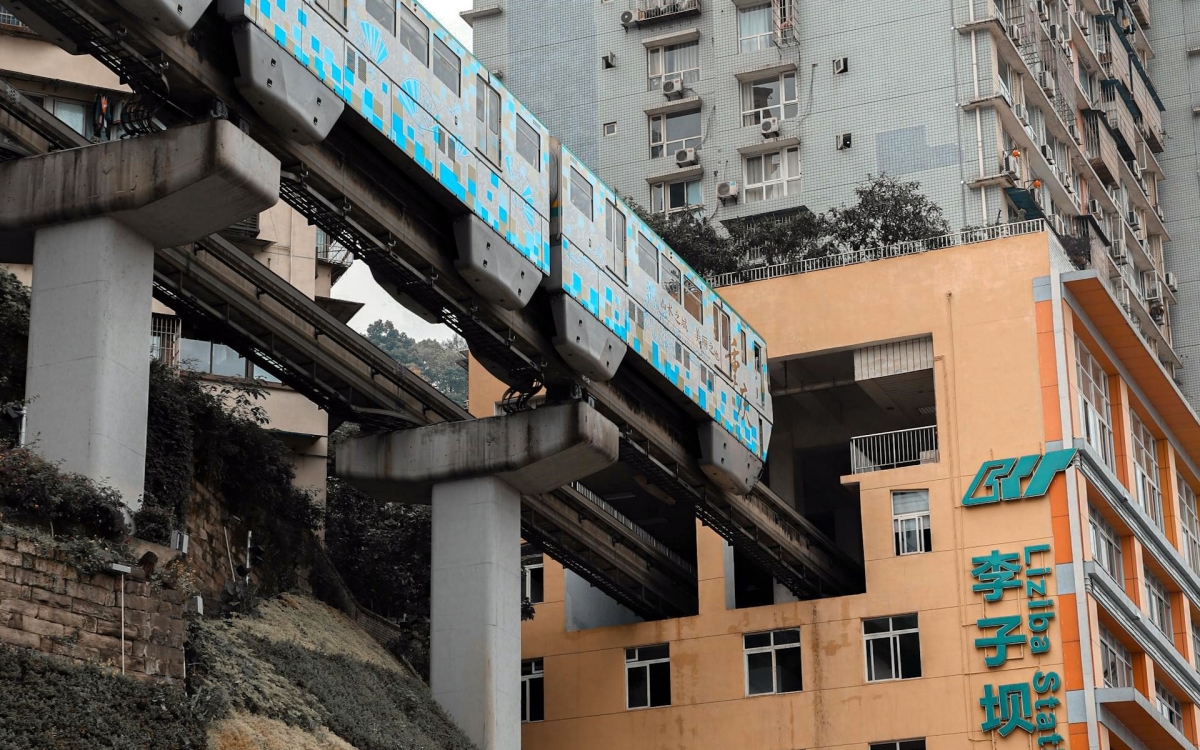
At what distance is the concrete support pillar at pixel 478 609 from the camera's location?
3222 centimetres

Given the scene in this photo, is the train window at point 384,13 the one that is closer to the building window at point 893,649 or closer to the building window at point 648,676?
the building window at point 893,649

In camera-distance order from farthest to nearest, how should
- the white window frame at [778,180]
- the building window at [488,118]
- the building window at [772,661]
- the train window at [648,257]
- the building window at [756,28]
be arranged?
the building window at [756,28]
the white window frame at [778,180]
the building window at [772,661]
the train window at [648,257]
the building window at [488,118]

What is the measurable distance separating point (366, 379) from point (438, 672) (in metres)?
5.22

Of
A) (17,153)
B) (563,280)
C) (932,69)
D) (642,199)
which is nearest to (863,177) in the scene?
(932,69)

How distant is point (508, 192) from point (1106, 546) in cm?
1864

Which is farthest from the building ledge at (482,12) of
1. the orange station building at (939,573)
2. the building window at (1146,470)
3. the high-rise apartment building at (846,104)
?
the building window at (1146,470)

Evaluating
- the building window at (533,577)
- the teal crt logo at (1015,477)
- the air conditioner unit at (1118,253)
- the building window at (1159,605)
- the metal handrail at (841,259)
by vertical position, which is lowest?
the building window at (1159,605)

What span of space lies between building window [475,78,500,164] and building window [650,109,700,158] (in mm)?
30676

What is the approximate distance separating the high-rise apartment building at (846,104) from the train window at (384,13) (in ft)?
99.5

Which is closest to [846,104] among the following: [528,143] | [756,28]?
[756,28]

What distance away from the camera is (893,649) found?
133ft

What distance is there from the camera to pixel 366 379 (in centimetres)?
3291

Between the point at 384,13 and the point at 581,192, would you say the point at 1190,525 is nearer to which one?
the point at 581,192

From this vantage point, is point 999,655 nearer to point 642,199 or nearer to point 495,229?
point 495,229
